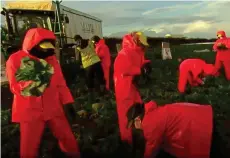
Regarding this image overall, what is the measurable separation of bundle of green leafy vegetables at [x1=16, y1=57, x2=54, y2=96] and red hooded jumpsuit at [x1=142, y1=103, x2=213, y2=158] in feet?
3.73

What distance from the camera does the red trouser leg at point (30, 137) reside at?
453cm

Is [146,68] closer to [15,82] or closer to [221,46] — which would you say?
[15,82]

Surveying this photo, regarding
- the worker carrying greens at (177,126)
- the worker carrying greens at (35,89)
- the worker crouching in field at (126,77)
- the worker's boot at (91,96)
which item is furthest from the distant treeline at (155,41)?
the worker carrying greens at (177,126)

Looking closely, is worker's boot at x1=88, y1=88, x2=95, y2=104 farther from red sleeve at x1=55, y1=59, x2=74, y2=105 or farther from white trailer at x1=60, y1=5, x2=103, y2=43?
white trailer at x1=60, y1=5, x2=103, y2=43

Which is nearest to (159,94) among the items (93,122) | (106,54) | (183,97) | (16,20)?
(183,97)

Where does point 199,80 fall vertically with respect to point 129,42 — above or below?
below

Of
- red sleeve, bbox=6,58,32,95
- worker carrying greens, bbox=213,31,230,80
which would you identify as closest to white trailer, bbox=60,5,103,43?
worker carrying greens, bbox=213,31,230,80

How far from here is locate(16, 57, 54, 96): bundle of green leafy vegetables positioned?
14.2 feet

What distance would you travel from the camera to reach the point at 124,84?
5.45 m

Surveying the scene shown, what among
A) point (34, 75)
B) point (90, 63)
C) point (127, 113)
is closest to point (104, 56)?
point (90, 63)

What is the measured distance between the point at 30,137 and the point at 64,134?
1.36 ft

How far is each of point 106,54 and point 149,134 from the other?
6.36 m

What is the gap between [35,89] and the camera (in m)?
4.35

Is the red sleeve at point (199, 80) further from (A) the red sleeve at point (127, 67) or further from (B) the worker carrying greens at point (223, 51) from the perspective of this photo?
(A) the red sleeve at point (127, 67)
